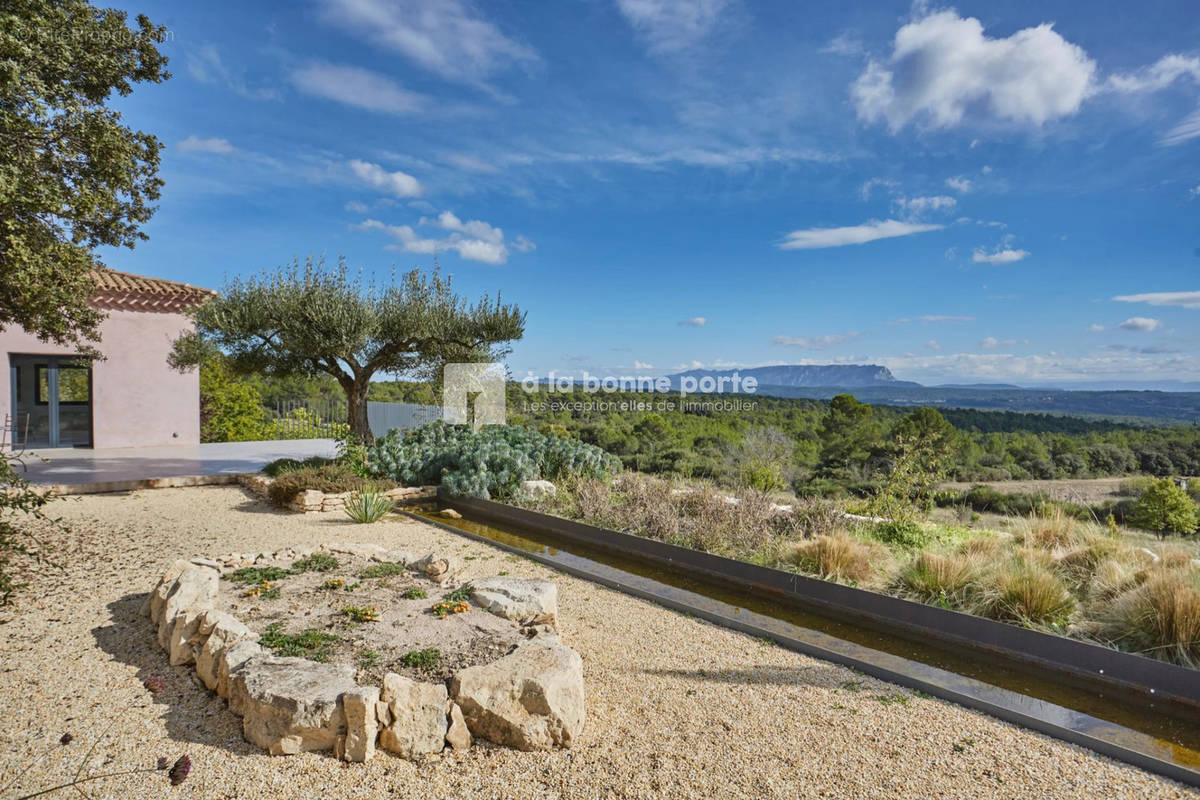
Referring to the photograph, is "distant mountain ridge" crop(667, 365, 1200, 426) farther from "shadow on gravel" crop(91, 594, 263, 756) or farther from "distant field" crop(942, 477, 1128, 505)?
"shadow on gravel" crop(91, 594, 263, 756)

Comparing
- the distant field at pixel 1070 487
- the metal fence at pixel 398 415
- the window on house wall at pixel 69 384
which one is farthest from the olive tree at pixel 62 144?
the distant field at pixel 1070 487

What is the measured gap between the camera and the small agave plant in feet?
23.3

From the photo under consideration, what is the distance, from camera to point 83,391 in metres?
13.0

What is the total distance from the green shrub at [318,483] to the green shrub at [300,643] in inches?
193

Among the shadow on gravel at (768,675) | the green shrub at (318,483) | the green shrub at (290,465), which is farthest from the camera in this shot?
the green shrub at (290,465)

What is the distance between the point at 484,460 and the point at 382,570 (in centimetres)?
403

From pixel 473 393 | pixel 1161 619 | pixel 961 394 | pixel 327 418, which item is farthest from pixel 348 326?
pixel 961 394

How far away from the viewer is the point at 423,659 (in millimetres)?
2885

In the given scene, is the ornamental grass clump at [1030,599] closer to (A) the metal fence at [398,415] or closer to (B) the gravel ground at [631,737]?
(B) the gravel ground at [631,737]

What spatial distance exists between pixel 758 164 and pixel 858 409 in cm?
639

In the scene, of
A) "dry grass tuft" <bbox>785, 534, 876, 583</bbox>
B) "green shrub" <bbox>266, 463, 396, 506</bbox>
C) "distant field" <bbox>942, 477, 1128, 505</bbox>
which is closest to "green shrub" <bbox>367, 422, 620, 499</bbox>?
"green shrub" <bbox>266, 463, 396, 506</bbox>

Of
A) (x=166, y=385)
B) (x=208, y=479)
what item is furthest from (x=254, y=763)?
(x=166, y=385)

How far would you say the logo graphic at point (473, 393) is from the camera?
35.6 feet

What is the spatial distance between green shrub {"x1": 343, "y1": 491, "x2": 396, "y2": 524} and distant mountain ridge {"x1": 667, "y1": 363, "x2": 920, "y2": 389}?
12.0 meters
